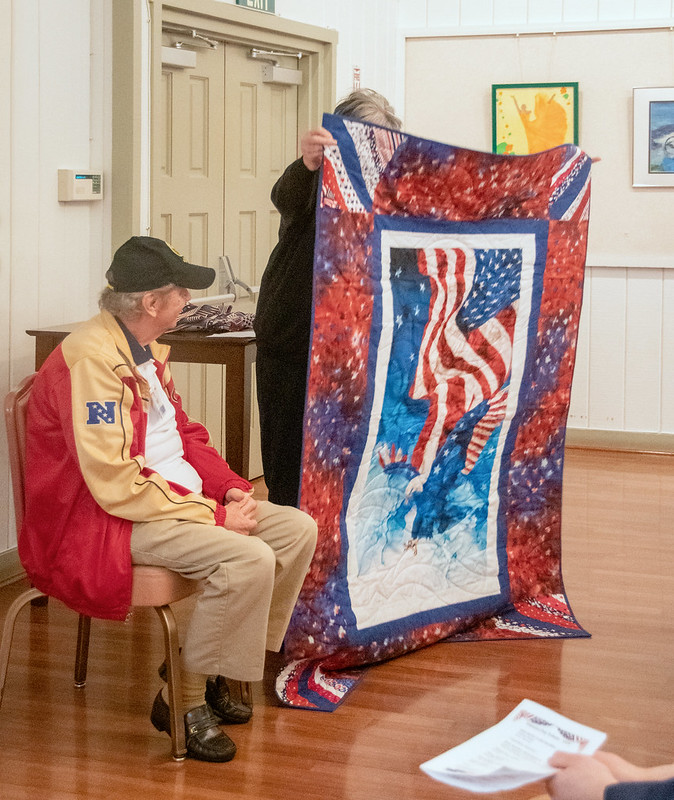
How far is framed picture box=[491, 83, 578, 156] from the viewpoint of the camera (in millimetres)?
5844

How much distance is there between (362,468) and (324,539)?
21cm

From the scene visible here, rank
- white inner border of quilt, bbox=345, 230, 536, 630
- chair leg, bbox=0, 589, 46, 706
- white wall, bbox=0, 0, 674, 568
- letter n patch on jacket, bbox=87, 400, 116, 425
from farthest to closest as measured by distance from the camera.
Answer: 1. white wall, bbox=0, 0, 674, 568
2. white inner border of quilt, bbox=345, 230, 536, 630
3. chair leg, bbox=0, 589, 46, 706
4. letter n patch on jacket, bbox=87, 400, 116, 425

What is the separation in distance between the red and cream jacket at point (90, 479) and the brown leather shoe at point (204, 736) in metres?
0.29

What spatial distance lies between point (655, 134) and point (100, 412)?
4299mm

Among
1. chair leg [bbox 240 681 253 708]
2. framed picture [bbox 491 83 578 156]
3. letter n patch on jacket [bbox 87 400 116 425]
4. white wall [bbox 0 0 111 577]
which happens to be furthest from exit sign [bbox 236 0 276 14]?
chair leg [bbox 240 681 253 708]

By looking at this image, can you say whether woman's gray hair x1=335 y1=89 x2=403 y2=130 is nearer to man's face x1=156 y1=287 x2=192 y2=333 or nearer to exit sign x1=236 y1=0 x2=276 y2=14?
man's face x1=156 y1=287 x2=192 y2=333

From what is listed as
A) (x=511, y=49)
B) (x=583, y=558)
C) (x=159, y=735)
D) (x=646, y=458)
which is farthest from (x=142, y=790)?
(x=511, y=49)

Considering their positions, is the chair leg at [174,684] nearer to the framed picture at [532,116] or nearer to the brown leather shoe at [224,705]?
the brown leather shoe at [224,705]

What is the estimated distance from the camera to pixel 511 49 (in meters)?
5.95

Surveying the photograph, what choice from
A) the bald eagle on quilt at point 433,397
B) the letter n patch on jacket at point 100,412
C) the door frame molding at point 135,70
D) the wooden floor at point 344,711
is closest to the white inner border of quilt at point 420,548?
the bald eagle on quilt at point 433,397

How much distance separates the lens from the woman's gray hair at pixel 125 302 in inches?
96.1

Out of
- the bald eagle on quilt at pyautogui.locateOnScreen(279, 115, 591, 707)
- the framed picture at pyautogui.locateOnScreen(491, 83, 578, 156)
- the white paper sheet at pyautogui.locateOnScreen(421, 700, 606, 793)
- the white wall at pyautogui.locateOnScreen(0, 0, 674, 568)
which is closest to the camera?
the white paper sheet at pyautogui.locateOnScreen(421, 700, 606, 793)

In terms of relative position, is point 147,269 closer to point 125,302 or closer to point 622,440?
point 125,302

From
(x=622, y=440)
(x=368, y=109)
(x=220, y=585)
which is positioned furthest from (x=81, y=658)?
(x=622, y=440)
